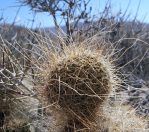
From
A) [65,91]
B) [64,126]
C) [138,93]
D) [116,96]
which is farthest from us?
[138,93]

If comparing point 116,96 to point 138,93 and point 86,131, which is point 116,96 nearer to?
point 86,131

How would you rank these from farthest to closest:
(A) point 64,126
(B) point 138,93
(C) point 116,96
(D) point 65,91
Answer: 1. (B) point 138,93
2. (C) point 116,96
3. (A) point 64,126
4. (D) point 65,91

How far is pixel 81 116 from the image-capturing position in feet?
15.4

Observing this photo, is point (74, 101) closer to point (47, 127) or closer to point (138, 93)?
point (47, 127)

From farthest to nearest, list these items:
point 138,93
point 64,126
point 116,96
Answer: point 138,93 → point 116,96 → point 64,126

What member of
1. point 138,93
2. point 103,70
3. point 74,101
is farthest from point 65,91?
point 138,93

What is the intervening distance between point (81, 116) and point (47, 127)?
758 mm

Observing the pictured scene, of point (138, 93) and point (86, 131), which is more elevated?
point (86, 131)

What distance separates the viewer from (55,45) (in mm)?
5035

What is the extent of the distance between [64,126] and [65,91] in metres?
0.57

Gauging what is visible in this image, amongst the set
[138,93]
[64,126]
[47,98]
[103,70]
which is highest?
[103,70]

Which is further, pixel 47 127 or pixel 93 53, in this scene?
pixel 47 127

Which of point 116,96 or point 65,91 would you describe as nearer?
point 65,91

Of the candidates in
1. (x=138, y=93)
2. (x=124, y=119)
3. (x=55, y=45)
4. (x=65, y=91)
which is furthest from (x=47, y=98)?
(x=138, y=93)
